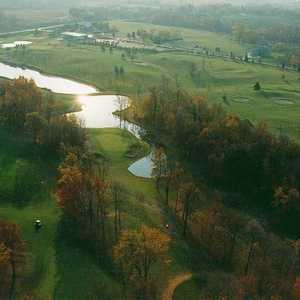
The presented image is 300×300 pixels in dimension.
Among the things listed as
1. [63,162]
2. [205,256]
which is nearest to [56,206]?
[63,162]

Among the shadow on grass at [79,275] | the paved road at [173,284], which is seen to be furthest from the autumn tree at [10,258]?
the paved road at [173,284]

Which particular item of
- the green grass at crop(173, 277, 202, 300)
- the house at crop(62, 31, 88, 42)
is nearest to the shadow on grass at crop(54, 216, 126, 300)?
the green grass at crop(173, 277, 202, 300)

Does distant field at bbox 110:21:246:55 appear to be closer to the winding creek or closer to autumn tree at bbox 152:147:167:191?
the winding creek

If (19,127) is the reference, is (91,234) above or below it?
below

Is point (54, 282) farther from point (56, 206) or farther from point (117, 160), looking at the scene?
point (117, 160)

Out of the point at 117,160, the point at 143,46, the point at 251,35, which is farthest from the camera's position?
the point at 251,35

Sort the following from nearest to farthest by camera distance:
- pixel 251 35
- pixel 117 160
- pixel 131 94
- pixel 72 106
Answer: pixel 117 160 → pixel 72 106 → pixel 131 94 → pixel 251 35

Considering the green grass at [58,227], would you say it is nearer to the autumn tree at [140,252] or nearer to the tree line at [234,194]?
the autumn tree at [140,252]
